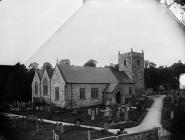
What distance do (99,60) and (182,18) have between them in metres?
1.49

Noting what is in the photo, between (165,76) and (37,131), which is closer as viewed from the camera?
(165,76)

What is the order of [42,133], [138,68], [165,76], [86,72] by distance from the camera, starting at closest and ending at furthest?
[165,76] < [138,68] < [86,72] < [42,133]

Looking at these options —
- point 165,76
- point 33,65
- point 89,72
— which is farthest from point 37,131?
point 165,76

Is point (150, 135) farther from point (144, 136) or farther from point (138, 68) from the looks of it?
point (138, 68)

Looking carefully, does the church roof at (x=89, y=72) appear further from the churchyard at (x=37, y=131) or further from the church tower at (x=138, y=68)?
the churchyard at (x=37, y=131)

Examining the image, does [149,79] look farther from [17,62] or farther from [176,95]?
[17,62]

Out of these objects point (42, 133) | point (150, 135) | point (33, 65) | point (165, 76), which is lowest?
point (42, 133)

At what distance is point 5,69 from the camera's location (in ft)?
12.7

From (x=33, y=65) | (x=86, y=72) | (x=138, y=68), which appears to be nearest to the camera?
(x=33, y=65)

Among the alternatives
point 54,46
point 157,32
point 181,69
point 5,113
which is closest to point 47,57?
point 54,46

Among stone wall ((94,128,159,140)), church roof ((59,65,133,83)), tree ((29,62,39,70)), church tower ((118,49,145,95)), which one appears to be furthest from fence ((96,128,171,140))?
tree ((29,62,39,70))

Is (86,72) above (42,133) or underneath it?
above

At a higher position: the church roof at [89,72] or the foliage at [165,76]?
the church roof at [89,72]

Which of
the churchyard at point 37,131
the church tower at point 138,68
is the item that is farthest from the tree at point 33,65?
→ the church tower at point 138,68
